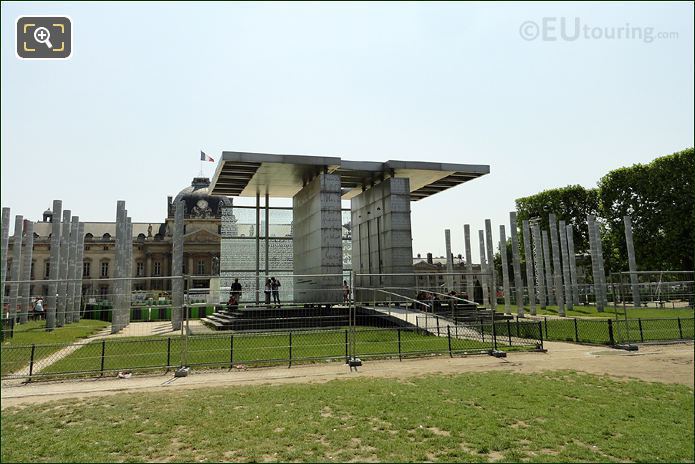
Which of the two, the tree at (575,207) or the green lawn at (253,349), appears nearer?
the green lawn at (253,349)

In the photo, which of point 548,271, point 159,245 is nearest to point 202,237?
point 159,245

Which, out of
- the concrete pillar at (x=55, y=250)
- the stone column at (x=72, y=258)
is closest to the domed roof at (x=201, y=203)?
the stone column at (x=72, y=258)

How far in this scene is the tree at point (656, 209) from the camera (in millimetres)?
41812

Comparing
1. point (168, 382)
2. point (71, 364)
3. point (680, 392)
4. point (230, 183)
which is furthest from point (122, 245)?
point (680, 392)

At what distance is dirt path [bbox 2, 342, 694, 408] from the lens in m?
12.0

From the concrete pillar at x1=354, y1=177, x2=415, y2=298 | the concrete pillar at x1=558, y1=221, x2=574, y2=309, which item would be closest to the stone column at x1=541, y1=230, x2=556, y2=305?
the concrete pillar at x1=558, y1=221, x2=574, y2=309

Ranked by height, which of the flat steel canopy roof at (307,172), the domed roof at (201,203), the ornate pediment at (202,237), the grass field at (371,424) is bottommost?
the grass field at (371,424)

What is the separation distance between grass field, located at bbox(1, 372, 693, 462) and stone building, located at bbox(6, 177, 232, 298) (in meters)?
91.4

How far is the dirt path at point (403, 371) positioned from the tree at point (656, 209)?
30.8 meters

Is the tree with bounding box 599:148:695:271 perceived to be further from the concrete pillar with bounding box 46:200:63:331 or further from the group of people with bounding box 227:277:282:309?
the concrete pillar with bounding box 46:200:63:331

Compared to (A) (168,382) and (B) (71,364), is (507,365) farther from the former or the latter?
(B) (71,364)

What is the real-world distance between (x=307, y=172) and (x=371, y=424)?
85.0 ft

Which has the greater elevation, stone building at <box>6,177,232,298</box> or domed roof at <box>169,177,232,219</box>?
domed roof at <box>169,177,232,219</box>

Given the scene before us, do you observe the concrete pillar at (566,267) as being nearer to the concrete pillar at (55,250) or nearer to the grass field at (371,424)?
the grass field at (371,424)
